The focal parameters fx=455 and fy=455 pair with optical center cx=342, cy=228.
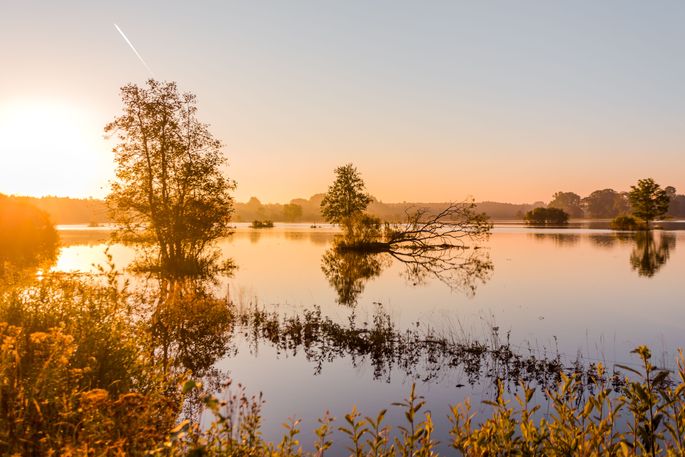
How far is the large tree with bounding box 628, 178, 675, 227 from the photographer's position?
110 meters

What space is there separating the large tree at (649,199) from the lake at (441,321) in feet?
245

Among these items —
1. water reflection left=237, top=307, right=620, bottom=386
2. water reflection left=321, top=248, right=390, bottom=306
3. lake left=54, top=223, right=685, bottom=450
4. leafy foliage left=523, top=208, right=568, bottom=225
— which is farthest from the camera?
leafy foliage left=523, top=208, right=568, bottom=225

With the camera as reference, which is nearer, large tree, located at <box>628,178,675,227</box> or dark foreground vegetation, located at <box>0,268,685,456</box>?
dark foreground vegetation, located at <box>0,268,685,456</box>

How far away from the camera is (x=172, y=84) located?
40781 mm

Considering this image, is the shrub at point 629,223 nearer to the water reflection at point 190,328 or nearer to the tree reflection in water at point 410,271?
the tree reflection in water at point 410,271

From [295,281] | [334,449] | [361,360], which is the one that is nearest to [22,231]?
[295,281]

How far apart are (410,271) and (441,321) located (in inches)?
792

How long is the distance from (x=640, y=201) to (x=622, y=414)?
122453mm

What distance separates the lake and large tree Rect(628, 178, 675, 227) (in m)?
74.6

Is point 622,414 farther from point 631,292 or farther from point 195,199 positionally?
point 195,199

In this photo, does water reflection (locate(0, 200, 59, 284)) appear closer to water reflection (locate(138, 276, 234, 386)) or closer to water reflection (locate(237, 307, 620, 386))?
water reflection (locate(138, 276, 234, 386))

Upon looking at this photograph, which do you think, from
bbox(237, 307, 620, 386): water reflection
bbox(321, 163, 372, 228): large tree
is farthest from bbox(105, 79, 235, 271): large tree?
bbox(321, 163, 372, 228): large tree

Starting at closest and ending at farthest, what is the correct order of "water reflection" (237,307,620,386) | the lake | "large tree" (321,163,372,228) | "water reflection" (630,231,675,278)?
the lake, "water reflection" (237,307,620,386), "water reflection" (630,231,675,278), "large tree" (321,163,372,228)

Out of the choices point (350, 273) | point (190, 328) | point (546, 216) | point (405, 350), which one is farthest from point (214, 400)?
point (546, 216)
